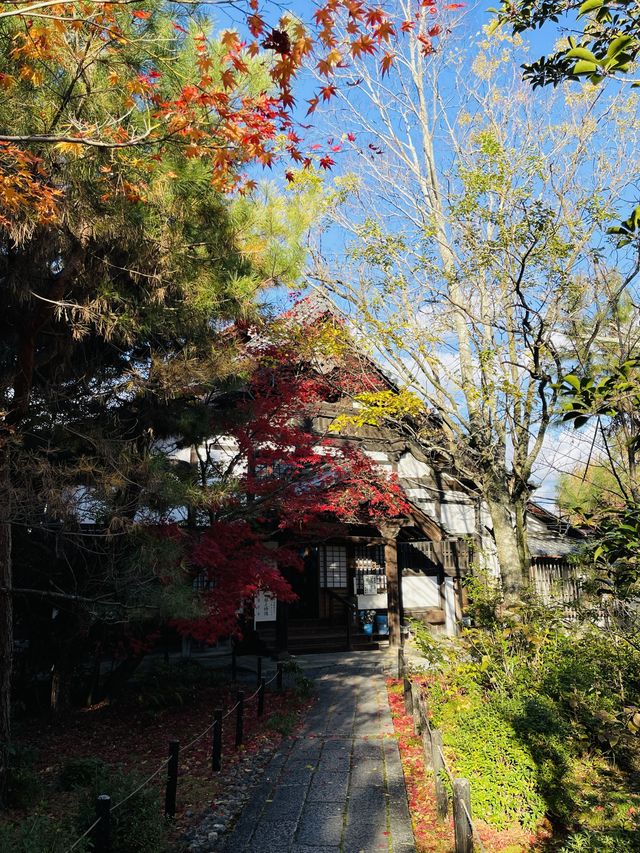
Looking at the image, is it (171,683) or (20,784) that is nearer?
(20,784)

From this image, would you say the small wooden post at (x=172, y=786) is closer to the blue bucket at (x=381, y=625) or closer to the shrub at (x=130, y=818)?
the shrub at (x=130, y=818)

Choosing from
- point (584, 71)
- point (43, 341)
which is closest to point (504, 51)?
point (43, 341)

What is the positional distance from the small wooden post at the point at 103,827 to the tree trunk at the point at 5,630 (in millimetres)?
2582

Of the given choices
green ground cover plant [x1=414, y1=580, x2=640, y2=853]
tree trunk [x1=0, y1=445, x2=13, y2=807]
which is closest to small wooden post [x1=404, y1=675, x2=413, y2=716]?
green ground cover plant [x1=414, y1=580, x2=640, y2=853]

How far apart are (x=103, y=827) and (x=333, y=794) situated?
277cm

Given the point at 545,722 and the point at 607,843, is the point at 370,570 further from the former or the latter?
the point at 607,843

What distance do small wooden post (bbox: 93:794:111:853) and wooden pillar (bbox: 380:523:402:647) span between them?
11.5 m

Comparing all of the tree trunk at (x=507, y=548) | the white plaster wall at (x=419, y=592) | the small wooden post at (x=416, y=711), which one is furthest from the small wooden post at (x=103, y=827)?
the white plaster wall at (x=419, y=592)

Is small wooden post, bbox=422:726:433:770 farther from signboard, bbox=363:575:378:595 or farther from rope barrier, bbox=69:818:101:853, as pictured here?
signboard, bbox=363:575:378:595

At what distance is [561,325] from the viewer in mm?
9750

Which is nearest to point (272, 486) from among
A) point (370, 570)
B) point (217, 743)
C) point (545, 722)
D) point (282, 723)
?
point (282, 723)

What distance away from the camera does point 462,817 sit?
4320 mm

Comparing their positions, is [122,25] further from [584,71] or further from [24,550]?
[24,550]

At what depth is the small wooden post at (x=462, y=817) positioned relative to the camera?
168 inches
